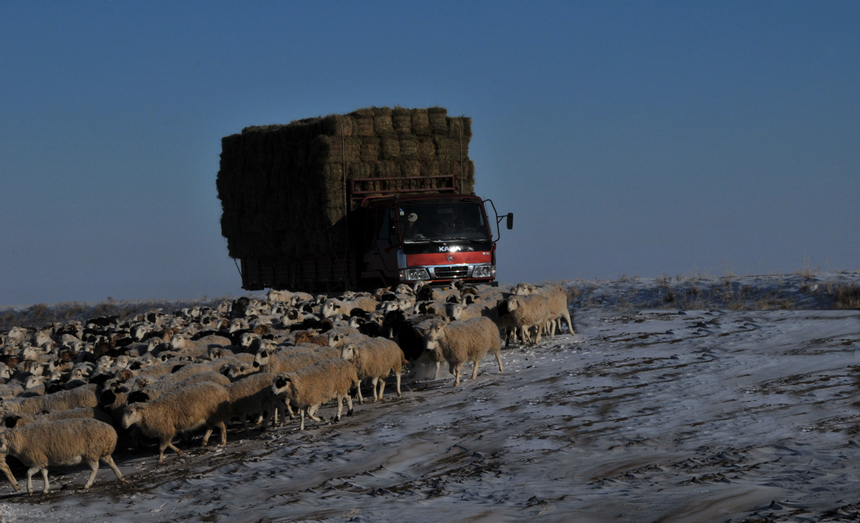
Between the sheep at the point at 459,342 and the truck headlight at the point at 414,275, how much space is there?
291 inches

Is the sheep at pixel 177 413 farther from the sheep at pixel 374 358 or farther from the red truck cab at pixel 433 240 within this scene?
the red truck cab at pixel 433 240

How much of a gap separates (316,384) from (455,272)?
33.5 ft

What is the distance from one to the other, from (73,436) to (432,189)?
46.7 ft

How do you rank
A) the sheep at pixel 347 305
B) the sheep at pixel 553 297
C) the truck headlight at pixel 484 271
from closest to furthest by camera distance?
the sheep at pixel 553 297, the sheep at pixel 347 305, the truck headlight at pixel 484 271

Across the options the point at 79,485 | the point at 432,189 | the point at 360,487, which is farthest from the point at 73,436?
the point at 432,189

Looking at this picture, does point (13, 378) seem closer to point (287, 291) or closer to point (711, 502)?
point (287, 291)

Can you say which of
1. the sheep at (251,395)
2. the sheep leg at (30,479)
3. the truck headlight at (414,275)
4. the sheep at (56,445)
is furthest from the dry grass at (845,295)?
the sheep leg at (30,479)

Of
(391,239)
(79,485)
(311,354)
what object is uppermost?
(391,239)

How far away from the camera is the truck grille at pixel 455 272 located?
20094mm

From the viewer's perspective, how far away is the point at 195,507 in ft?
24.3

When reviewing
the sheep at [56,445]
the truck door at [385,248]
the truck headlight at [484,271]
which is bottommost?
the sheep at [56,445]

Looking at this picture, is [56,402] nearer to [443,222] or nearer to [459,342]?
[459,342]

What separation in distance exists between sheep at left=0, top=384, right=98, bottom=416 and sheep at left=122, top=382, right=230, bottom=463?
1.37 metres

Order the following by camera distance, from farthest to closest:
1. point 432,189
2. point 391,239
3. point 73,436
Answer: point 432,189 < point 391,239 < point 73,436
